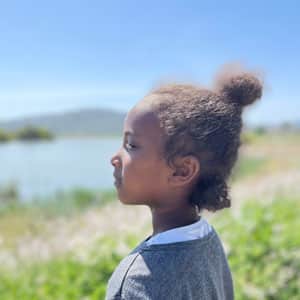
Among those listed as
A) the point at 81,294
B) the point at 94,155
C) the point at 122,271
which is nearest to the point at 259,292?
the point at 81,294

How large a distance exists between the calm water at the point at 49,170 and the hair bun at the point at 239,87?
825 cm

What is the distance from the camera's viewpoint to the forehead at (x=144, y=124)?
3.02 feet

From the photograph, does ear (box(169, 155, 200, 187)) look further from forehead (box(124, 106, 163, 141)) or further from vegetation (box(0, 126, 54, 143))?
vegetation (box(0, 126, 54, 143))

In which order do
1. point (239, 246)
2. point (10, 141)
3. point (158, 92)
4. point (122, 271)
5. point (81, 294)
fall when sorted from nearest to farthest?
point (122, 271)
point (158, 92)
point (81, 294)
point (239, 246)
point (10, 141)

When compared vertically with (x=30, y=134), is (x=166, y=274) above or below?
above

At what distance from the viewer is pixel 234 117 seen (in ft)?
3.24

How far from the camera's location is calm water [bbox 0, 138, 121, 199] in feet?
36.7

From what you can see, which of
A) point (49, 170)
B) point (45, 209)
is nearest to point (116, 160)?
point (45, 209)

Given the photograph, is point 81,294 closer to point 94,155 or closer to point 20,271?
point 20,271

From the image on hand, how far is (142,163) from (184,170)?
0.09 metres

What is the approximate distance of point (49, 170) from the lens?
1461 centimetres

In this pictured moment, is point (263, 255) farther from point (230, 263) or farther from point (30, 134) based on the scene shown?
point (30, 134)

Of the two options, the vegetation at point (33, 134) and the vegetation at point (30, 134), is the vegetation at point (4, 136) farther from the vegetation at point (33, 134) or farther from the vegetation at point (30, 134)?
the vegetation at point (33, 134)

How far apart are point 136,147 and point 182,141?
0.10m
